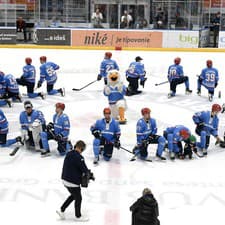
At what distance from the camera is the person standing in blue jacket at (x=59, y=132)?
291 inches

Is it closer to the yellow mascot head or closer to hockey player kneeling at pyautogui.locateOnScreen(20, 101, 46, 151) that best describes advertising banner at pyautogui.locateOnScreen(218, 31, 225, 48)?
the yellow mascot head

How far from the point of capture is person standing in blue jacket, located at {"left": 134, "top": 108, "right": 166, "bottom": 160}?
734cm

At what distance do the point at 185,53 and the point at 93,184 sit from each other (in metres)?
9.20

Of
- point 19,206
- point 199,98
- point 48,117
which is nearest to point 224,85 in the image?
point 199,98

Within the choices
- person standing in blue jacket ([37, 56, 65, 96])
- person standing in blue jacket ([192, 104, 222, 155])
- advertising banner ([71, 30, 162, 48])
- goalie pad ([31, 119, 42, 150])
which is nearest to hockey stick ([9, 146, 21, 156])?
goalie pad ([31, 119, 42, 150])

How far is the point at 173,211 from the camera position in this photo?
228 inches

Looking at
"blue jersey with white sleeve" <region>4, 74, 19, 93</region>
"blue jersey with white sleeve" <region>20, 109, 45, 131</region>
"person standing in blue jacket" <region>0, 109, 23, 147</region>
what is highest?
"blue jersey with white sleeve" <region>4, 74, 19, 93</region>

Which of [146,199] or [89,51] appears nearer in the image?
[146,199]

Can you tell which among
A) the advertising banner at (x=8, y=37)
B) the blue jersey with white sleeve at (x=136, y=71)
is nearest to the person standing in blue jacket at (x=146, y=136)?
the blue jersey with white sleeve at (x=136, y=71)

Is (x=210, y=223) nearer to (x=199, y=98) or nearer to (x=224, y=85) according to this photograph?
(x=199, y=98)

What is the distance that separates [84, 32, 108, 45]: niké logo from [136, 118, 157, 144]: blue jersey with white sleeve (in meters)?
8.76

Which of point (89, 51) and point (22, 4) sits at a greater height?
point (22, 4)

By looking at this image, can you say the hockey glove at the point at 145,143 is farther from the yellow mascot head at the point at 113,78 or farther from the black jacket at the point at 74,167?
the black jacket at the point at 74,167

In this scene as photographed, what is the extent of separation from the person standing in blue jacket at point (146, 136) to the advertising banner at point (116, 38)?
8.65 metres
